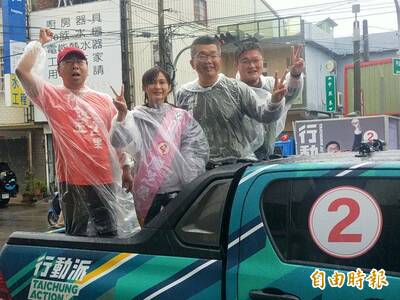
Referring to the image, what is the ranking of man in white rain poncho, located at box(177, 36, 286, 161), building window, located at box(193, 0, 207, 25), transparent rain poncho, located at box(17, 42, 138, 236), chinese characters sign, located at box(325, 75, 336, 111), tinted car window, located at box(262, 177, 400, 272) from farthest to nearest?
building window, located at box(193, 0, 207, 25), chinese characters sign, located at box(325, 75, 336, 111), man in white rain poncho, located at box(177, 36, 286, 161), transparent rain poncho, located at box(17, 42, 138, 236), tinted car window, located at box(262, 177, 400, 272)

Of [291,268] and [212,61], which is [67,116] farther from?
[291,268]

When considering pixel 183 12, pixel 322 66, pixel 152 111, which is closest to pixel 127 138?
pixel 152 111

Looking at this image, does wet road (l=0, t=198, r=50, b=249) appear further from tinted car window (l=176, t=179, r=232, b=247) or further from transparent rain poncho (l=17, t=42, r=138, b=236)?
tinted car window (l=176, t=179, r=232, b=247)

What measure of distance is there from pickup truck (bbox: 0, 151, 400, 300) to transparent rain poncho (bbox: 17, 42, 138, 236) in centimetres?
72

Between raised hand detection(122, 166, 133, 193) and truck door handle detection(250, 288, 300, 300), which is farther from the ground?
raised hand detection(122, 166, 133, 193)

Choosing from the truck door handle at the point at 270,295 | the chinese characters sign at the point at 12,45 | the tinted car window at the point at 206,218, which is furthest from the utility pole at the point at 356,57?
the truck door handle at the point at 270,295

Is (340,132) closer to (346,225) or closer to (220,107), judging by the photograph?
(220,107)

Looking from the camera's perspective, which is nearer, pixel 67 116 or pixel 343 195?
pixel 343 195

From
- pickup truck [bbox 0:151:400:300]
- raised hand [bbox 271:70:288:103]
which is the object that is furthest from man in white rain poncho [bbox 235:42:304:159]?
pickup truck [bbox 0:151:400:300]

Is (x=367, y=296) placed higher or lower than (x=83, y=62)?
lower

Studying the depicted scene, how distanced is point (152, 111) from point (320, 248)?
1662 mm

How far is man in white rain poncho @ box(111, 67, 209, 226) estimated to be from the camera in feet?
10.4

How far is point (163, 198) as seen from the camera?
10.5ft

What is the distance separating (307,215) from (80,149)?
5.52 feet
